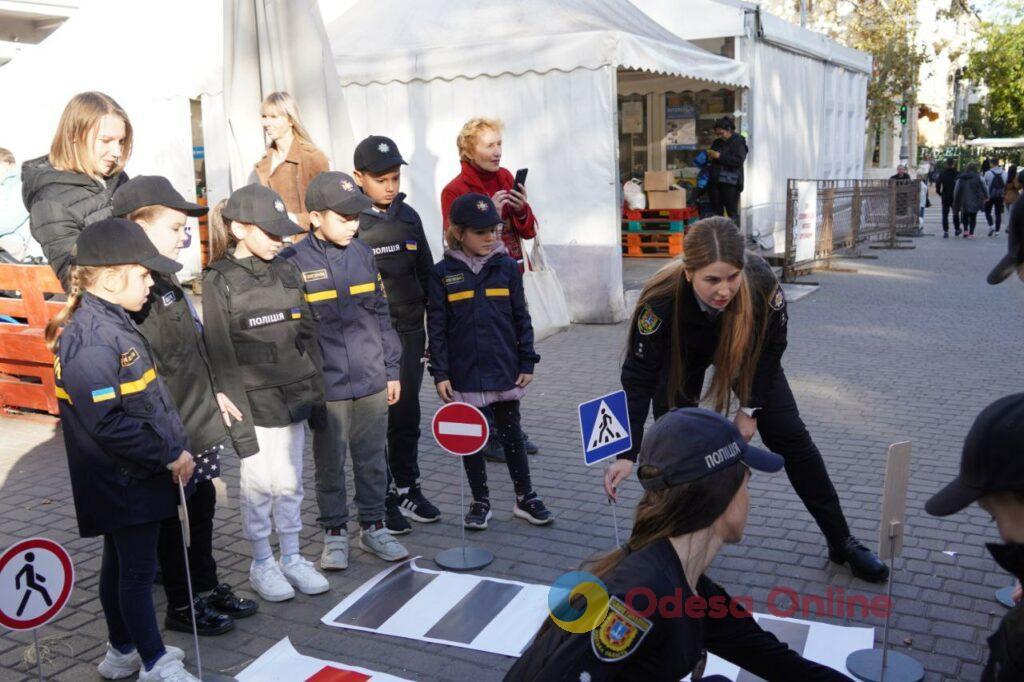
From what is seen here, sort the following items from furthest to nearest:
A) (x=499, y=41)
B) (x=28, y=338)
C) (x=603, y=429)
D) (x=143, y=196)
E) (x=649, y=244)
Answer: (x=649, y=244)
(x=499, y=41)
(x=28, y=338)
(x=603, y=429)
(x=143, y=196)

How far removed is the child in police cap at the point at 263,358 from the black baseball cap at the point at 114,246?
0.67 meters

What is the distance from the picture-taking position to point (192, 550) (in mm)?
4375

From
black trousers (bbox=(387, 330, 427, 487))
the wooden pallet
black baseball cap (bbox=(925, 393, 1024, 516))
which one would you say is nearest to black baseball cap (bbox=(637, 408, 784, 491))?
black baseball cap (bbox=(925, 393, 1024, 516))

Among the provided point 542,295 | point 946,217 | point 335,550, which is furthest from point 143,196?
point 946,217

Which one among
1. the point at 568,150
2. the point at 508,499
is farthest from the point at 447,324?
the point at 568,150

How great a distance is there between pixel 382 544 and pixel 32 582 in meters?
2.03

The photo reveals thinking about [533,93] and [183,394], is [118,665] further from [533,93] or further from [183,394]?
[533,93]

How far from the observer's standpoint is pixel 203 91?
11828 mm

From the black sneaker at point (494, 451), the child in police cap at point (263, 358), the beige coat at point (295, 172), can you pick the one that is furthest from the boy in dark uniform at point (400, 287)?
the black sneaker at point (494, 451)

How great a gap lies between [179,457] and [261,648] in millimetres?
1005

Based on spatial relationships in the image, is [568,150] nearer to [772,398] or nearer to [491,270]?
[491,270]

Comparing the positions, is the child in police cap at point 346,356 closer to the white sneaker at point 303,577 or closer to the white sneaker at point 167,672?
the white sneaker at point 303,577

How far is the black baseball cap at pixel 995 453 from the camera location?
81.1 inches

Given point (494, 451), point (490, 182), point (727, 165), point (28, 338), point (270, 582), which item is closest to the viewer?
point (270, 582)
